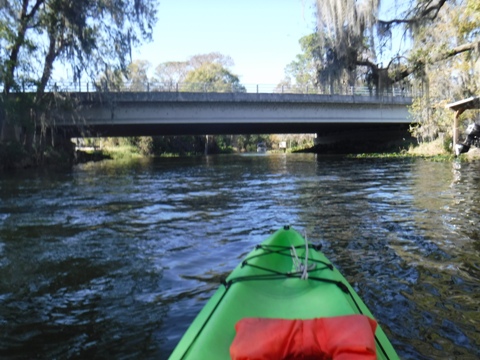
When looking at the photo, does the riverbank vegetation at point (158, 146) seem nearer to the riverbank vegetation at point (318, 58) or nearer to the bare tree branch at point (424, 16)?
the riverbank vegetation at point (318, 58)

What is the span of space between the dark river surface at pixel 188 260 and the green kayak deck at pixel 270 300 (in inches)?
23.3

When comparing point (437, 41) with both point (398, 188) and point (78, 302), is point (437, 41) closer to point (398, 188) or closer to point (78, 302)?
point (398, 188)

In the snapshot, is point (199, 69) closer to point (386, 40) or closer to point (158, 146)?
point (158, 146)

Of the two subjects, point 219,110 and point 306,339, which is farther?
point 219,110

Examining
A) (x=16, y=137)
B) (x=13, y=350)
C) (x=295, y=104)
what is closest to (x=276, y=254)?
(x=13, y=350)

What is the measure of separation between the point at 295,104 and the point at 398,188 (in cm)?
1614

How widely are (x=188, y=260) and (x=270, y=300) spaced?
7.50ft

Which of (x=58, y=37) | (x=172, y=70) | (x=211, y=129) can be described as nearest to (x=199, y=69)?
(x=172, y=70)

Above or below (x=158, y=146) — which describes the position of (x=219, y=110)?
above

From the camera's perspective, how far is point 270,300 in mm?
3020

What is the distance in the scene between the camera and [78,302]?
3.93 meters

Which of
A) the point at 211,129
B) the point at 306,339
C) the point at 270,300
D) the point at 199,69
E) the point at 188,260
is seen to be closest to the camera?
the point at 306,339

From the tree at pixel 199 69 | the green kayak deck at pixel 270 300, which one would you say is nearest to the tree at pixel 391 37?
the green kayak deck at pixel 270 300

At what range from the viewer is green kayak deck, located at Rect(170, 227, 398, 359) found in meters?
2.26
